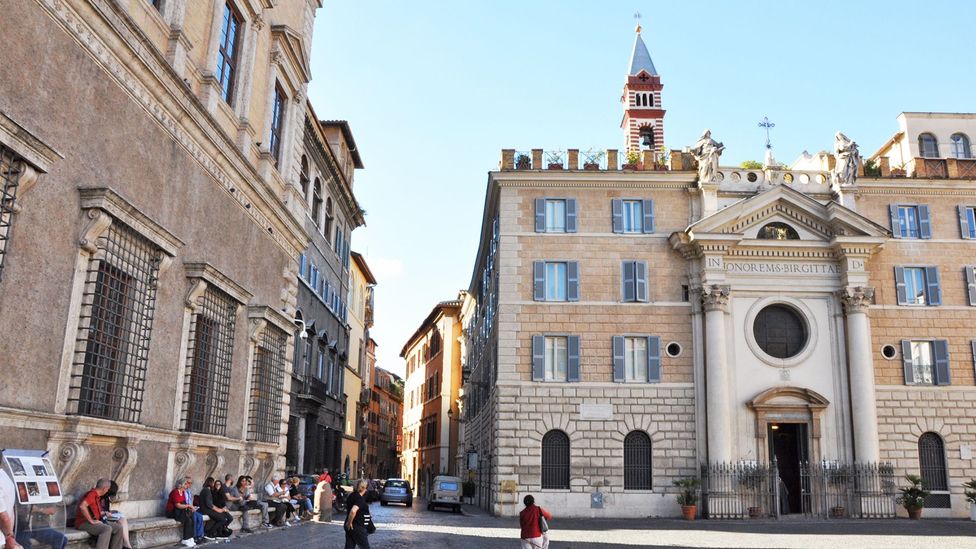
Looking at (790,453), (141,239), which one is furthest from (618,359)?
(141,239)

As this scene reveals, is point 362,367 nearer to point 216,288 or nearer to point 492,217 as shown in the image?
point 492,217

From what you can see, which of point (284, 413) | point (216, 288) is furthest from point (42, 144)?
point (284, 413)

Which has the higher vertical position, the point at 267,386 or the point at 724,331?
the point at 724,331

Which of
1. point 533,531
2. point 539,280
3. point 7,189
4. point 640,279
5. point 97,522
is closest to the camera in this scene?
point 7,189

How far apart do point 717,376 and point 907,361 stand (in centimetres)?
711

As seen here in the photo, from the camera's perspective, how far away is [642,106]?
199 ft

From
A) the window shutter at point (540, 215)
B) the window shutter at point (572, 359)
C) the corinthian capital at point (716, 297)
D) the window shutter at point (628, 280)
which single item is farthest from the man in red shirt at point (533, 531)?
the window shutter at point (540, 215)

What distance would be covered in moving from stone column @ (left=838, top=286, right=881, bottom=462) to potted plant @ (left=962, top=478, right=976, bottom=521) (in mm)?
2995

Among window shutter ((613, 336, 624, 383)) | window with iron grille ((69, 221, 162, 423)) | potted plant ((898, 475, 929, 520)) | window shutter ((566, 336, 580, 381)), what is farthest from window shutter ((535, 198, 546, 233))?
window with iron grille ((69, 221, 162, 423))

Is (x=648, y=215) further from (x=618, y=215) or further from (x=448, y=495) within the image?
(x=448, y=495)

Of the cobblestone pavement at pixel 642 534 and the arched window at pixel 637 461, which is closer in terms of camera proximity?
the cobblestone pavement at pixel 642 534

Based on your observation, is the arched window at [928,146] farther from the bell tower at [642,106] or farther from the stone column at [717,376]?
the bell tower at [642,106]

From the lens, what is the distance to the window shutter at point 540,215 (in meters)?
30.3

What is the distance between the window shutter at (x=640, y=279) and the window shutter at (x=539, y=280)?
329 centimetres
